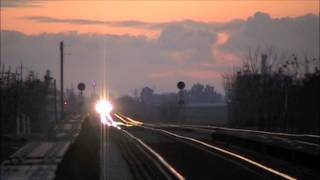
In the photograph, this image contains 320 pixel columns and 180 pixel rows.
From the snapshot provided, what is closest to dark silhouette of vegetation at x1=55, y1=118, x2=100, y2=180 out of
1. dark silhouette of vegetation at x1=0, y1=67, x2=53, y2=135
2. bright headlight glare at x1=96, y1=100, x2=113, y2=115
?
dark silhouette of vegetation at x1=0, y1=67, x2=53, y2=135

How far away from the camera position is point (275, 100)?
262 feet

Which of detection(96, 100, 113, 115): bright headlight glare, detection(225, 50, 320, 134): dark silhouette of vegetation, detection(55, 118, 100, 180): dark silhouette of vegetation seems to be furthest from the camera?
detection(96, 100, 113, 115): bright headlight glare

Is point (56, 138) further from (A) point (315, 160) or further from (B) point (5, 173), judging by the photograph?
(A) point (315, 160)

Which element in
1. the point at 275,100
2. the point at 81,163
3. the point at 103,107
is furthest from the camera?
the point at 103,107

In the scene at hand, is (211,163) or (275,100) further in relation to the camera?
(275,100)

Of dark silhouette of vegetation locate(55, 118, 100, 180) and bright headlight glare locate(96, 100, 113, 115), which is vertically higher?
bright headlight glare locate(96, 100, 113, 115)

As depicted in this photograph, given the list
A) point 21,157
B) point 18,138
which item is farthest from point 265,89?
point 21,157

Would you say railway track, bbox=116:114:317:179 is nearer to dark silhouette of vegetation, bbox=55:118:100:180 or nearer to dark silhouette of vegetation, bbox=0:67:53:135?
dark silhouette of vegetation, bbox=55:118:100:180

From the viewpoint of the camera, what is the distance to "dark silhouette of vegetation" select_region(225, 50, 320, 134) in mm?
66562

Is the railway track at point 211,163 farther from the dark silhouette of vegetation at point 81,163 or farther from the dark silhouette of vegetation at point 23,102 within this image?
the dark silhouette of vegetation at point 23,102

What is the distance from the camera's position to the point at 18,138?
63938 millimetres

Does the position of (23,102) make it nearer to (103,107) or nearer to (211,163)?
(211,163)

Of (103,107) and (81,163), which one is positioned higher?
(103,107)

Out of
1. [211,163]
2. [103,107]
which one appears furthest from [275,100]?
[103,107]
